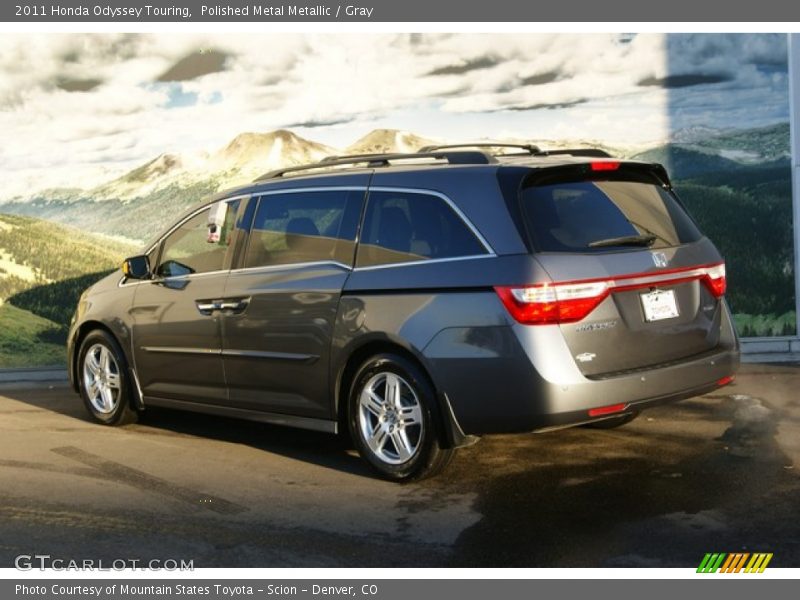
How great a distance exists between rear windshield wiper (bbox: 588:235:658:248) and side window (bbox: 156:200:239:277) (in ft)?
8.91

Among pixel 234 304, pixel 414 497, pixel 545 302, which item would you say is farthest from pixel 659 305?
pixel 234 304

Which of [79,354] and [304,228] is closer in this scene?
[304,228]

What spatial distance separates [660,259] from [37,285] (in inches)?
311

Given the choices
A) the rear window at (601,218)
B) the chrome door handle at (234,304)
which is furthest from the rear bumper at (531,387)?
the chrome door handle at (234,304)

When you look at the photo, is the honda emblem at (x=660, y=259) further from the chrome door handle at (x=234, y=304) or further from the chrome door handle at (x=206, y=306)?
the chrome door handle at (x=206, y=306)

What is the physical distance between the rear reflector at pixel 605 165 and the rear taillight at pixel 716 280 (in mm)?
814

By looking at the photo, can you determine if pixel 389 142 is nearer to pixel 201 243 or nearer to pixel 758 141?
pixel 758 141

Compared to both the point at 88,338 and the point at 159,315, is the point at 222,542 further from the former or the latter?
the point at 88,338

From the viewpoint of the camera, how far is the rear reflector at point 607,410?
5891mm

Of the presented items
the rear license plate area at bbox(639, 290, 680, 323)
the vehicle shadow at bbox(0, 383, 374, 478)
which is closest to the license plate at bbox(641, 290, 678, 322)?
the rear license plate area at bbox(639, 290, 680, 323)

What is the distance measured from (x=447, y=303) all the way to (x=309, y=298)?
3.71 feet

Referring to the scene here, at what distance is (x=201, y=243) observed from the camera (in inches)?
310

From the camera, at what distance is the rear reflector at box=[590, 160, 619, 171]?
20.8 feet

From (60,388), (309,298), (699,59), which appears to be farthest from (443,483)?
(699,59)
